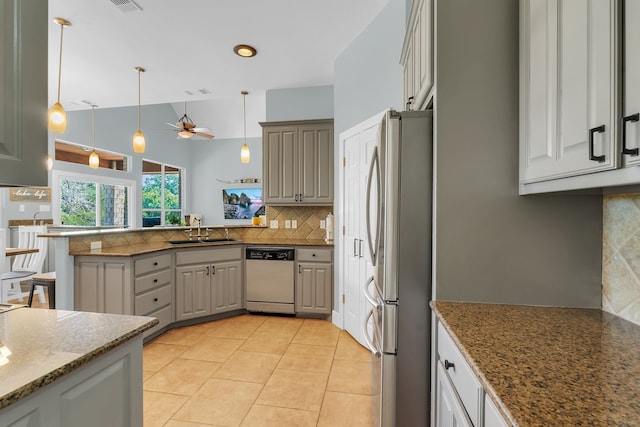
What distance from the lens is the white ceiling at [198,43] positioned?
2.70 metres

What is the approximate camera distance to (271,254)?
3.78 m

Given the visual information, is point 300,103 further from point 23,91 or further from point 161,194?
point 161,194

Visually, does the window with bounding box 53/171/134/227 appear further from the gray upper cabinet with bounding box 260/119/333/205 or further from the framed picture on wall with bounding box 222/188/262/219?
the gray upper cabinet with bounding box 260/119/333/205

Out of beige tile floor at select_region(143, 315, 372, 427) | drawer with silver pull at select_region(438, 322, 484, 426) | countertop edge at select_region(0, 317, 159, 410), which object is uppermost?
countertop edge at select_region(0, 317, 159, 410)

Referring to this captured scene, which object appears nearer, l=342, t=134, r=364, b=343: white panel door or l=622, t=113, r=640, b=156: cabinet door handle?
l=622, t=113, r=640, b=156: cabinet door handle

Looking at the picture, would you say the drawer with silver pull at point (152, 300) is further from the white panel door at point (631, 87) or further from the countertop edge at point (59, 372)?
the white panel door at point (631, 87)

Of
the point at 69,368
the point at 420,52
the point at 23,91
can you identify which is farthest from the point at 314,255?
the point at 23,91

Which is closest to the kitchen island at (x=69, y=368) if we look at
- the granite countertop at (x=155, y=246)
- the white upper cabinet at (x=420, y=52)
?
the white upper cabinet at (x=420, y=52)

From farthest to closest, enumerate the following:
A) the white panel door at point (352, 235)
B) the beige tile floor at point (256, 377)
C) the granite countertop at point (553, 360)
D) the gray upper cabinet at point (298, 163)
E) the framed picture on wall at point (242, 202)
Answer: the framed picture on wall at point (242, 202) < the gray upper cabinet at point (298, 163) < the white panel door at point (352, 235) < the beige tile floor at point (256, 377) < the granite countertop at point (553, 360)

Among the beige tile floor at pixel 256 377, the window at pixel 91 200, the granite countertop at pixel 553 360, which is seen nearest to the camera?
the granite countertop at pixel 553 360

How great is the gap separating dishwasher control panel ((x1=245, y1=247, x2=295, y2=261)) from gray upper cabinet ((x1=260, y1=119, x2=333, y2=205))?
25.8 inches

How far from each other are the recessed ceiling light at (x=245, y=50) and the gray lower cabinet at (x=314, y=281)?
228cm

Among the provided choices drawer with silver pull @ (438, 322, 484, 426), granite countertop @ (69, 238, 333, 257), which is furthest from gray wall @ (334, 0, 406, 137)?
drawer with silver pull @ (438, 322, 484, 426)

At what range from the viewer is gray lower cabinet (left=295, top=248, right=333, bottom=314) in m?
3.67
